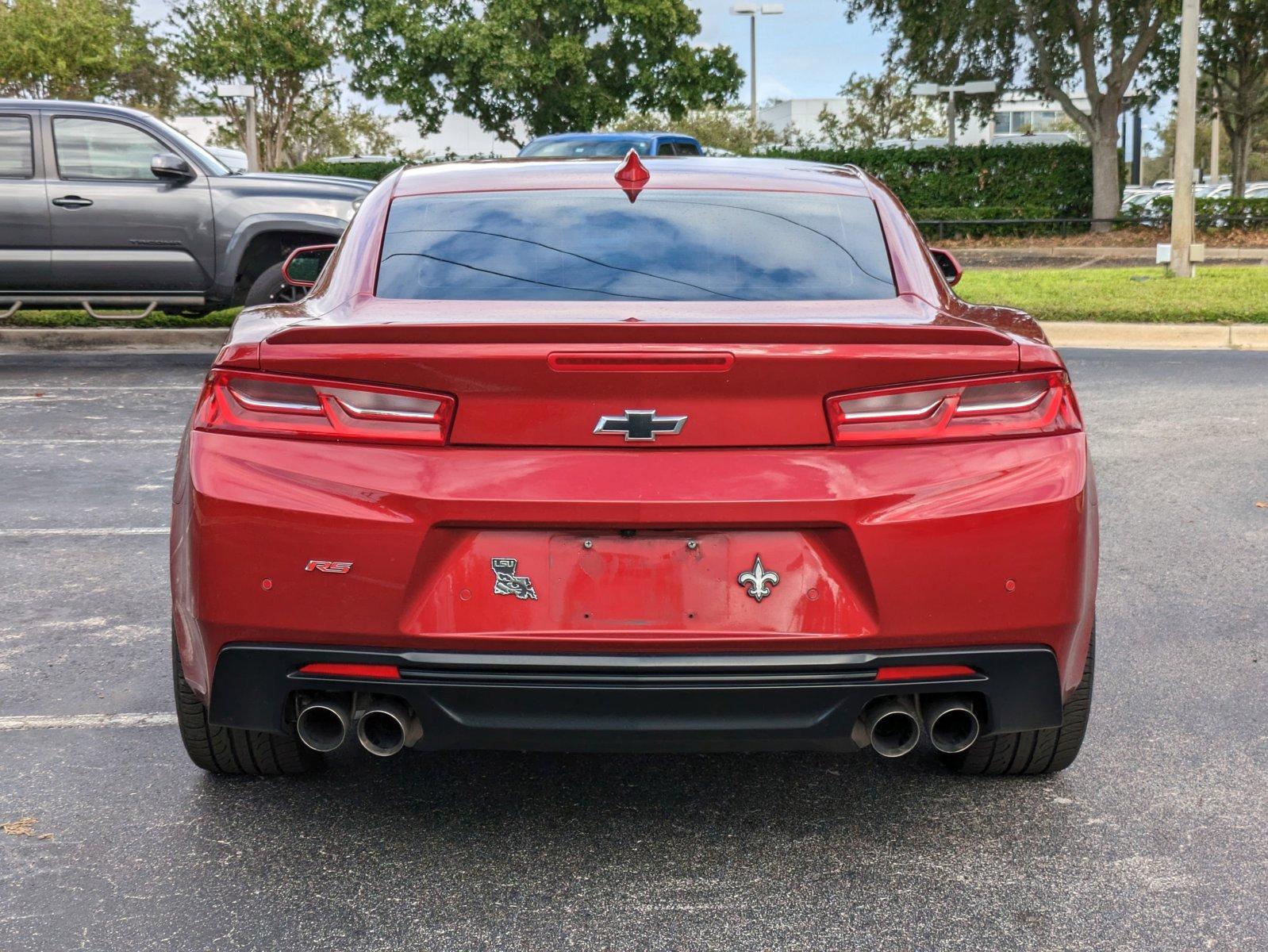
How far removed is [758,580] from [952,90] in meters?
34.3

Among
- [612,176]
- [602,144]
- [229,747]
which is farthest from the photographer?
[602,144]

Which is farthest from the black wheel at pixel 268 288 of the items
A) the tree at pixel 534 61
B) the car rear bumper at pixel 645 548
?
the tree at pixel 534 61

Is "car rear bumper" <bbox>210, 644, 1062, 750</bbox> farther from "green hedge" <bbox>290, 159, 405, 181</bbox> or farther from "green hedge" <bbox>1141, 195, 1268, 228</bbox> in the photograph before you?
"green hedge" <bbox>290, 159, 405, 181</bbox>

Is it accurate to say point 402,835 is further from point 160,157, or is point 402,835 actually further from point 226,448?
point 160,157

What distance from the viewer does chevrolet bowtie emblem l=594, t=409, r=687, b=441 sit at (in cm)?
295

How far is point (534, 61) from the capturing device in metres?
38.0

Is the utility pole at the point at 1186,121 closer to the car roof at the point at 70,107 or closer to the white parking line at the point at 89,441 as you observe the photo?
the car roof at the point at 70,107

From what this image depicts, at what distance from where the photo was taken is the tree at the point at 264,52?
37.6 meters

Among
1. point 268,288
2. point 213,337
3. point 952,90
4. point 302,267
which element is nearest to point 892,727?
point 302,267

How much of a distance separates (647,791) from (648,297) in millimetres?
1250

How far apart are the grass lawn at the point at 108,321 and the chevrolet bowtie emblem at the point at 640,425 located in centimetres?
1195

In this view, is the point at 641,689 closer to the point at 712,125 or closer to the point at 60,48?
the point at 60,48

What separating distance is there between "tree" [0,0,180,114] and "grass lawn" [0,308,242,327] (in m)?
24.8

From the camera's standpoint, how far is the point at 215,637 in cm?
310
